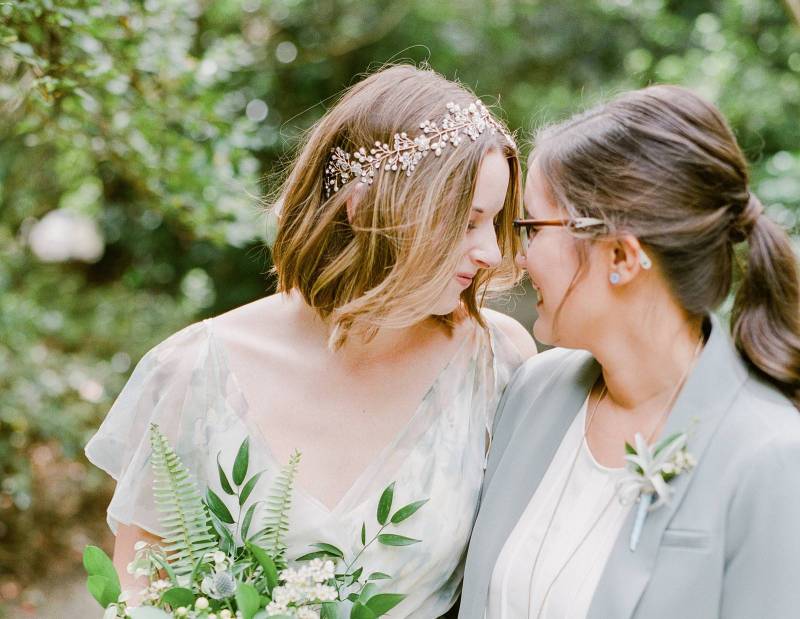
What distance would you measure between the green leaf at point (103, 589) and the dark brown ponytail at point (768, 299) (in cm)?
152

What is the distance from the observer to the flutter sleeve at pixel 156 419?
2248 millimetres

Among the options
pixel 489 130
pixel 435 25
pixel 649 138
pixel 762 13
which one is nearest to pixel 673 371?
pixel 649 138

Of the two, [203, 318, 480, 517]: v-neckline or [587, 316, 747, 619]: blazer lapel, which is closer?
[587, 316, 747, 619]: blazer lapel

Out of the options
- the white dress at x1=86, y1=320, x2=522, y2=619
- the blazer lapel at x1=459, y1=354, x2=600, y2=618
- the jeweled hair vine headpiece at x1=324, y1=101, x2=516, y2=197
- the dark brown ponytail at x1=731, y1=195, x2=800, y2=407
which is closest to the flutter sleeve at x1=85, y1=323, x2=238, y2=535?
the white dress at x1=86, y1=320, x2=522, y2=619

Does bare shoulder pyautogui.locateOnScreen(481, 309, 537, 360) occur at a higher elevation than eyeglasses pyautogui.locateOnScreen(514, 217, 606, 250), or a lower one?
lower

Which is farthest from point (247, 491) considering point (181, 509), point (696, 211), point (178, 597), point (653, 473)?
point (696, 211)

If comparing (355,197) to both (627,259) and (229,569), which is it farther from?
(229,569)

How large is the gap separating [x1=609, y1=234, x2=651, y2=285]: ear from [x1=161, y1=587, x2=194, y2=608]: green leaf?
1194 mm

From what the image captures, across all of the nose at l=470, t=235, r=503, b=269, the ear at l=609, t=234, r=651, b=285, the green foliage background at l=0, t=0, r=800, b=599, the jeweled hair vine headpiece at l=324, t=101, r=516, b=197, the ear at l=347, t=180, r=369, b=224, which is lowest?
the green foliage background at l=0, t=0, r=800, b=599

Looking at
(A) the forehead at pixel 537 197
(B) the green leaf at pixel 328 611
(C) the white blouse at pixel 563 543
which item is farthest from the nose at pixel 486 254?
(B) the green leaf at pixel 328 611

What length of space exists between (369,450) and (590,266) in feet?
2.64

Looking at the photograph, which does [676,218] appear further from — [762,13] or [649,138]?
[762,13]

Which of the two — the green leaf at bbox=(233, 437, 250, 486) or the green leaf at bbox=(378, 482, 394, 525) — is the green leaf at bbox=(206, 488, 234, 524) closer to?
the green leaf at bbox=(233, 437, 250, 486)

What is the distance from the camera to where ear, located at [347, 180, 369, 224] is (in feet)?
7.36
